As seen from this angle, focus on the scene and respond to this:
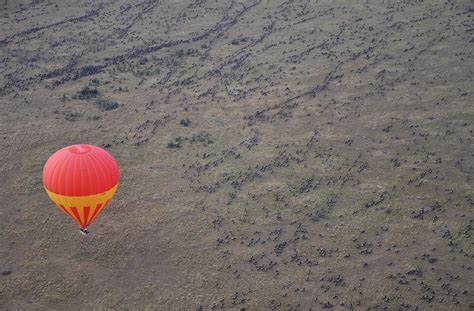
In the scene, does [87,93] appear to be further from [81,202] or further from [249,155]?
[81,202]

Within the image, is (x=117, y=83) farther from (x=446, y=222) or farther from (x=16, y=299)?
(x=446, y=222)

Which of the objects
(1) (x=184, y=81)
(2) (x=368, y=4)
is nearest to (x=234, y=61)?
(1) (x=184, y=81)

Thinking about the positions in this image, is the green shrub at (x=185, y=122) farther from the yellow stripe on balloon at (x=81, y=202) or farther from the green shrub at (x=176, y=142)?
the yellow stripe on balloon at (x=81, y=202)

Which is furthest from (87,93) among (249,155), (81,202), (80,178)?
(80,178)

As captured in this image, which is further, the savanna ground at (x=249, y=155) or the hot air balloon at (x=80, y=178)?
the savanna ground at (x=249, y=155)

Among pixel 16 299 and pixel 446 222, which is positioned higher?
pixel 16 299

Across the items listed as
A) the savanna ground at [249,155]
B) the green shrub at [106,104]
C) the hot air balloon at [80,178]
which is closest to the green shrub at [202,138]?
the savanna ground at [249,155]
